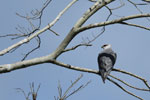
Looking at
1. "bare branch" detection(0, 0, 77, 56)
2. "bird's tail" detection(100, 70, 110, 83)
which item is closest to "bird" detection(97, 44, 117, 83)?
"bird's tail" detection(100, 70, 110, 83)

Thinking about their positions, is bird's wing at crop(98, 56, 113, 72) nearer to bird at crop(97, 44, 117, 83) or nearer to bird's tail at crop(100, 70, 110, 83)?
bird at crop(97, 44, 117, 83)

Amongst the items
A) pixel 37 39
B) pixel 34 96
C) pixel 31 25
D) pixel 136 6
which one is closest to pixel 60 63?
pixel 34 96

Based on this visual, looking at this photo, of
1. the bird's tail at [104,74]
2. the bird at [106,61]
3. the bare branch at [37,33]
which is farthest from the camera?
the bird at [106,61]

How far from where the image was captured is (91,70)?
602cm

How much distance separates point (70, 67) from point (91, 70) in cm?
63

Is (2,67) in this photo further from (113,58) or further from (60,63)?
(113,58)

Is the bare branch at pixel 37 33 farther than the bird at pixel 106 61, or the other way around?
the bird at pixel 106 61

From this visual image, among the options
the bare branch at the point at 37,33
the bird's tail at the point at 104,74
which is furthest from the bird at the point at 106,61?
the bare branch at the point at 37,33

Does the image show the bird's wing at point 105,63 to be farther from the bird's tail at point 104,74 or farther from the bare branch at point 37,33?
the bare branch at point 37,33

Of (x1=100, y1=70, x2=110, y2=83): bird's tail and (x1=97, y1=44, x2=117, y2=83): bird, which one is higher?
(x1=97, y1=44, x2=117, y2=83): bird

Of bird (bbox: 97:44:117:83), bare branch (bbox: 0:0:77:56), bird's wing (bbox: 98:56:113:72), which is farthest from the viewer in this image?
bird's wing (bbox: 98:56:113:72)

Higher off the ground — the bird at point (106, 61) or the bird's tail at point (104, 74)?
the bird at point (106, 61)

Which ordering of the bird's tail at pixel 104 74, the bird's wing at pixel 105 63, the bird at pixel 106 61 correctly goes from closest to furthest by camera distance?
the bird's tail at pixel 104 74, the bird at pixel 106 61, the bird's wing at pixel 105 63

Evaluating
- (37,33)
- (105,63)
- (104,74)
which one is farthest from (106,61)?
(37,33)
